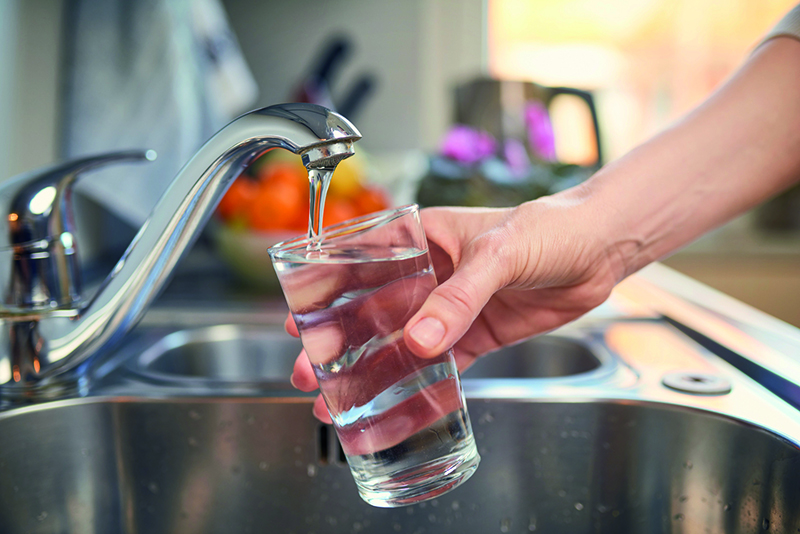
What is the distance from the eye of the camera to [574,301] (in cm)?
59

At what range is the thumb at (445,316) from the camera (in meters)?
0.35

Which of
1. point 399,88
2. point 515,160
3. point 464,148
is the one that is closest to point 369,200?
point 464,148

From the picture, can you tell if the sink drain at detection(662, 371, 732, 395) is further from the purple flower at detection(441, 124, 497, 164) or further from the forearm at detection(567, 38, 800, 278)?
the purple flower at detection(441, 124, 497, 164)

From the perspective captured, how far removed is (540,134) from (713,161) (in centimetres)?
96

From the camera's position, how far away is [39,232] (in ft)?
1.71

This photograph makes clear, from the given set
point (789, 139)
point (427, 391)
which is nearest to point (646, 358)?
point (789, 139)

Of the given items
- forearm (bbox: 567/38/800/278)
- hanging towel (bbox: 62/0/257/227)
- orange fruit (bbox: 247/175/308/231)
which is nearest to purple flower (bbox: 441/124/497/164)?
orange fruit (bbox: 247/175/308/231)

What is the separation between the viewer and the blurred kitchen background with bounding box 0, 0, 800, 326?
37.0 inches

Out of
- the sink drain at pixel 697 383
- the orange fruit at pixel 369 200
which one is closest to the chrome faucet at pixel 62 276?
the sink drain at pixel 697 383

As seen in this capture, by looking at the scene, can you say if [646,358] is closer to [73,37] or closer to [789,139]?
[789,139]

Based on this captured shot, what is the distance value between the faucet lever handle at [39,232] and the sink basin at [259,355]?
18 cm

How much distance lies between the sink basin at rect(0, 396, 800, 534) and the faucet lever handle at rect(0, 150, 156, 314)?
9 centimetres

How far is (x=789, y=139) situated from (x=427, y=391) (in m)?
0.43

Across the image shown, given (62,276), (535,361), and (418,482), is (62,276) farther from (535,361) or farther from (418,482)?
(535,361)
